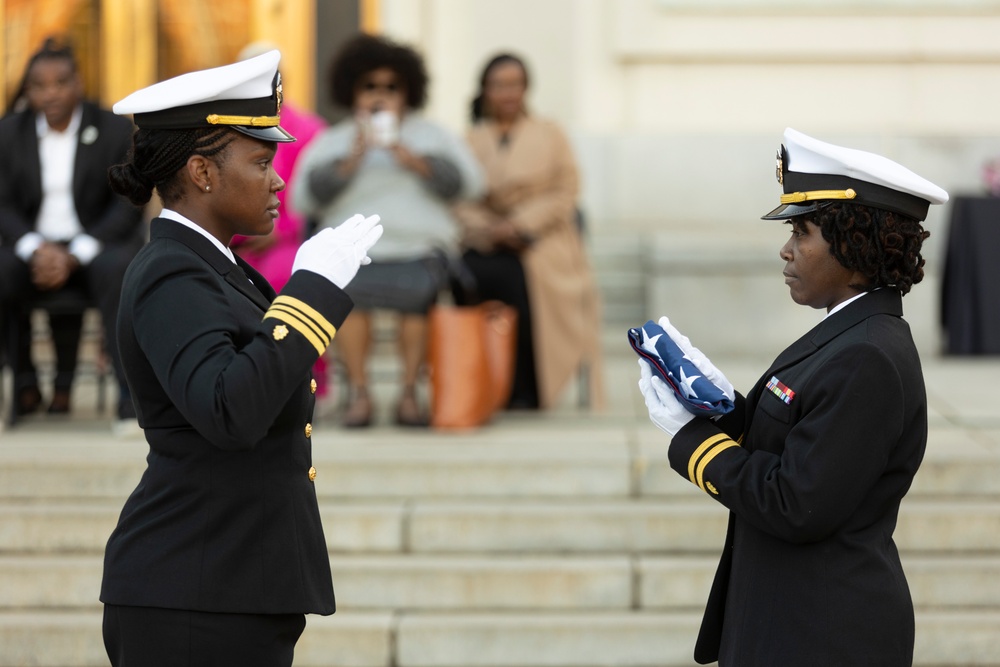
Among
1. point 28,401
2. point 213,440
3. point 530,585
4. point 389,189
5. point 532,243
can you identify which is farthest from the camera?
point 532,243

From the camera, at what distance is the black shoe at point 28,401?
632 cm

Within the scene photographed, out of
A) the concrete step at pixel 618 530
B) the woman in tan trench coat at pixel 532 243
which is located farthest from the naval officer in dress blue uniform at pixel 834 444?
the woman in tan trench coat at pixel 532 243

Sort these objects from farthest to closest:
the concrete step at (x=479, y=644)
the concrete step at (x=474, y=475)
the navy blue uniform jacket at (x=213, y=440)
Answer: the concrete step at (x=474, y=475), the concrete step at (x=479, y=644), the navy blue uniform jacket at (x=213, y=440)

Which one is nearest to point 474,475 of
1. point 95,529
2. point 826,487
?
point 95,529

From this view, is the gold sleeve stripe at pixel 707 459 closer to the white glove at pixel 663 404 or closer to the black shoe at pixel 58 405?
the white glove at pixel 663 404

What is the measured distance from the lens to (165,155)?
Result: 7.79 feet

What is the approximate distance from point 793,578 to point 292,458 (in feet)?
3.17

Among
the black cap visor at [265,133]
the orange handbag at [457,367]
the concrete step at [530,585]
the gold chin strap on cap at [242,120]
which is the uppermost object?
the gold chin strap on cap at [242,120]

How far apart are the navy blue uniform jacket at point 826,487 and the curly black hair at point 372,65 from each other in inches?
166

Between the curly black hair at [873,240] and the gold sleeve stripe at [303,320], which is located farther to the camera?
the curly black hair at [873,240]

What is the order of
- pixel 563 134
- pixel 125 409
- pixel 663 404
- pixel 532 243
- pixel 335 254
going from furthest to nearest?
pixel 563 134, pixel 532 243, pixel 125 409, pixel 663 404, pixel 335 254

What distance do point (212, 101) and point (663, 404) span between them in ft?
3.43

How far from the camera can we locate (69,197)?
6.23 metres

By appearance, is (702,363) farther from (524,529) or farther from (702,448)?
(524,529)
